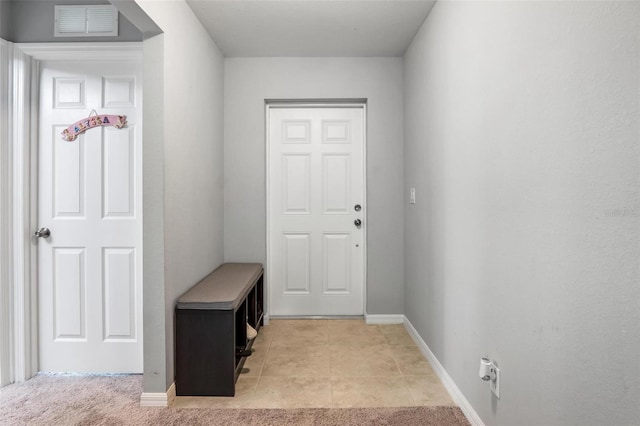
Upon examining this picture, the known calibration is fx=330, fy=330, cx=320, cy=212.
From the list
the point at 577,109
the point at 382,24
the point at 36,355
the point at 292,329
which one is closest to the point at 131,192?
the point at 36,355

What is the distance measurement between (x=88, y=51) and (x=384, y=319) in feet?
10.2

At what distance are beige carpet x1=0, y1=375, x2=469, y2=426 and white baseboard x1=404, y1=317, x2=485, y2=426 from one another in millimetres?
45

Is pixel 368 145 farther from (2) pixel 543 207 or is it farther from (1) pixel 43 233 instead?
(1) pixel 43 233

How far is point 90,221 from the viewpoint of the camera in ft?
7.11

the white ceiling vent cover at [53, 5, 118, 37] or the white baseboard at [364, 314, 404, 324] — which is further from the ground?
the white ceiling vent cover at [53, 5, 118, 37]

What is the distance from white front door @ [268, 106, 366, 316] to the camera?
10.6ft

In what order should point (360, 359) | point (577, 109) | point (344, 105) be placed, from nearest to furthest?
1. point (577, 109)
2. point (360, 359)
3. point (344, 105)

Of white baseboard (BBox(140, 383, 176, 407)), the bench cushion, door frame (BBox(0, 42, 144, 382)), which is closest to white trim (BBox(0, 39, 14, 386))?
door frame (BBox(0, 42, 144, 382))

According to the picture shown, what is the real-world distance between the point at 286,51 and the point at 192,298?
7.36 ft

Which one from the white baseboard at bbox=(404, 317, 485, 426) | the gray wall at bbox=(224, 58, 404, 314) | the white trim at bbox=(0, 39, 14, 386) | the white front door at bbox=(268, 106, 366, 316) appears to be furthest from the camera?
the white front door at bbox=(268, 106, 366, 316)

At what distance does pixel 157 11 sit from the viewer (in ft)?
5.77

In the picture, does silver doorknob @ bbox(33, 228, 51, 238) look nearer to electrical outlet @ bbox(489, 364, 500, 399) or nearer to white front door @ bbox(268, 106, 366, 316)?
white front door @ bbox(268, 106, 366, 316)

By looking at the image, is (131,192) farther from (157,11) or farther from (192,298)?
(157,11)

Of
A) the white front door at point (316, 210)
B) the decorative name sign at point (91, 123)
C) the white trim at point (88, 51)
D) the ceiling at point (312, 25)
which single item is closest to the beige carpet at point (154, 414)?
the white front door at point (316, 210)
